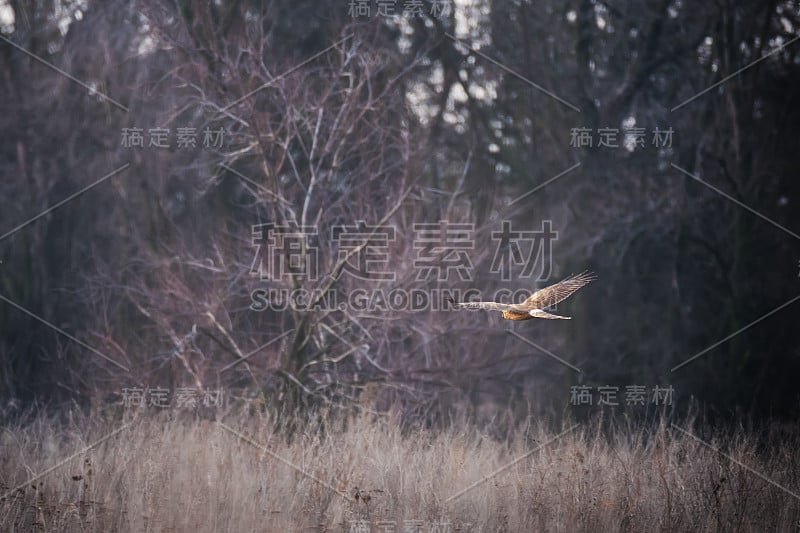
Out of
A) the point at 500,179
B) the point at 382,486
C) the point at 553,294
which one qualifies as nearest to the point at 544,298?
the point at 553,294

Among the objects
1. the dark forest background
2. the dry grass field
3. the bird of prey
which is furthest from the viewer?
the dark forest background

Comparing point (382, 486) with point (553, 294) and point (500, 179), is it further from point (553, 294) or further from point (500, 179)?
point (500, 179)

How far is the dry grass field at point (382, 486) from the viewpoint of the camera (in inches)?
281

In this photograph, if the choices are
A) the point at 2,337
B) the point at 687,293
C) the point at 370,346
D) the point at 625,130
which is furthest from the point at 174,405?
the point at 687,293

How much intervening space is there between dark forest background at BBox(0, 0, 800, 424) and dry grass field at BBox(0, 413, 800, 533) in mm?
3767

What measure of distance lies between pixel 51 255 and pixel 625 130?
10.6 metres

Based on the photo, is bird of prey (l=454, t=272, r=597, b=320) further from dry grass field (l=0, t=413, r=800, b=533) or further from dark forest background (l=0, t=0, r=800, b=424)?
dark forest background (l=0, t=0, r=800, b=424)

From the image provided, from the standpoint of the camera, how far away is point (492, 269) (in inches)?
533

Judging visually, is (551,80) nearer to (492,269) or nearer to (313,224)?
(492,269)

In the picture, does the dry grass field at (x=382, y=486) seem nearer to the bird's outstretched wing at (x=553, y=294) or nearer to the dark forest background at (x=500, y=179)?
the bird's outstretched wing at (x=553, y=294)

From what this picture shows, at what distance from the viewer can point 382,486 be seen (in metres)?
7.84

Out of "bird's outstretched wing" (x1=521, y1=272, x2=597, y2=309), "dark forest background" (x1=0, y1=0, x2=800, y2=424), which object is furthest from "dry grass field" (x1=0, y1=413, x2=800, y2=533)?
"dark forest background" (x1=0, y1=0, x2=800, y2=424)

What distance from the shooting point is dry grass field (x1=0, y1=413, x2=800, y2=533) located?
7.14 m

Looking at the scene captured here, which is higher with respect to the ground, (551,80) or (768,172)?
(551,80)
